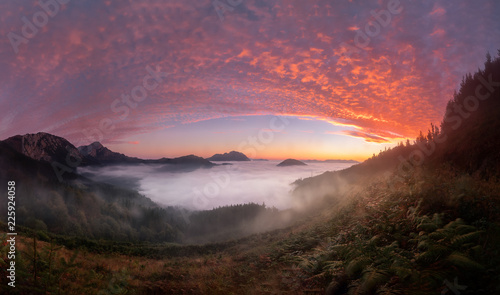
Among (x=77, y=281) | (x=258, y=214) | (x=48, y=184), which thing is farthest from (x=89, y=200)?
(x=77, y=281)

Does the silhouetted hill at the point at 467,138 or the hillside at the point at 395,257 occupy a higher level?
the silhouetted hill at the point at 467,138

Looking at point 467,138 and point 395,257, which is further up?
point 467,138

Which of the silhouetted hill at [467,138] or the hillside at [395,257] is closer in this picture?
the hillside at [395,257]

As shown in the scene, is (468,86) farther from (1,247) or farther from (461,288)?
(1,247)

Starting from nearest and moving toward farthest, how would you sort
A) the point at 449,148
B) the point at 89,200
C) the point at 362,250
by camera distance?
1. the point at 362,250
2. the point at 449,148
3. the point at 89,200

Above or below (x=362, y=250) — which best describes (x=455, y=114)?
above

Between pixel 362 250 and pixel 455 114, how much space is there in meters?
23.5

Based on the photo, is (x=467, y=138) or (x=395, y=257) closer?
(x=395, y=257)

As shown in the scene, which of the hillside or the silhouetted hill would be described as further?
the silhouetted hill

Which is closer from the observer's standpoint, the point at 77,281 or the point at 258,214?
the point at 77,281

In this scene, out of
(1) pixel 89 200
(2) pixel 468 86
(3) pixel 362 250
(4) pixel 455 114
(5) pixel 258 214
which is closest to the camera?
(3) pixel 362 250

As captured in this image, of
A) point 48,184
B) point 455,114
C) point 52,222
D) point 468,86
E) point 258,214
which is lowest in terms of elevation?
point 258,214

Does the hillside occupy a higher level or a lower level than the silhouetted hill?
lower

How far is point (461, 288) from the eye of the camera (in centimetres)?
385
